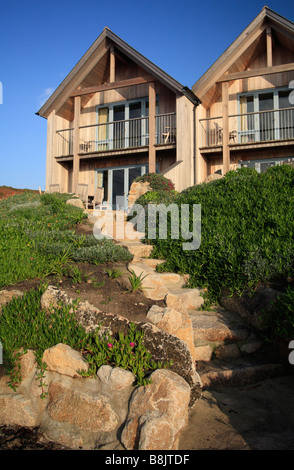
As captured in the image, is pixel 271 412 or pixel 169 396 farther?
pixel 271 412

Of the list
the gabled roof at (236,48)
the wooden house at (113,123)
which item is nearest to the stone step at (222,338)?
the wooden house at (113,123)

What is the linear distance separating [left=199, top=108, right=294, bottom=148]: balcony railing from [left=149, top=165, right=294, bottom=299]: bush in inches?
270

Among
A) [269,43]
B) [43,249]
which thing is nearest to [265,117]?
[269,43]

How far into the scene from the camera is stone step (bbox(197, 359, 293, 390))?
3688mm

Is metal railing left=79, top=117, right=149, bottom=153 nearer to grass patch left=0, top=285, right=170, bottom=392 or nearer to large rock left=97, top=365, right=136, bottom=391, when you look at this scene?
grass patch left=0, top=285, right=170, bottom=392

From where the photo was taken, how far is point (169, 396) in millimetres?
2930

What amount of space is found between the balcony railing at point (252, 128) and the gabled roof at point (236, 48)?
135 centimetres

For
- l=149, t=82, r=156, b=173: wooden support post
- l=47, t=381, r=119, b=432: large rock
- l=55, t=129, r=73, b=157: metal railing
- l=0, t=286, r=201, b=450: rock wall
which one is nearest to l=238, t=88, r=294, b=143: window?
l=149, t=82, r=156, b=173: wooden support post

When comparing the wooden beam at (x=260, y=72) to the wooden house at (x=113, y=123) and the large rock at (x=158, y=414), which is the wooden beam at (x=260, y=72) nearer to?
the wooden house at (x=113, y=123)

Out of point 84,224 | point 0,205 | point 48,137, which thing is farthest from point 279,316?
point 48,137

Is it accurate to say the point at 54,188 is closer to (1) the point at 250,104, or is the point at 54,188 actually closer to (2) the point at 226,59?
(2) the point at 226,59

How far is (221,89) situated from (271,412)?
13.5 m

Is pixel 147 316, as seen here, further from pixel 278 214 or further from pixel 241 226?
pixel 278 214

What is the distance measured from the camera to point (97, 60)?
14742mm
